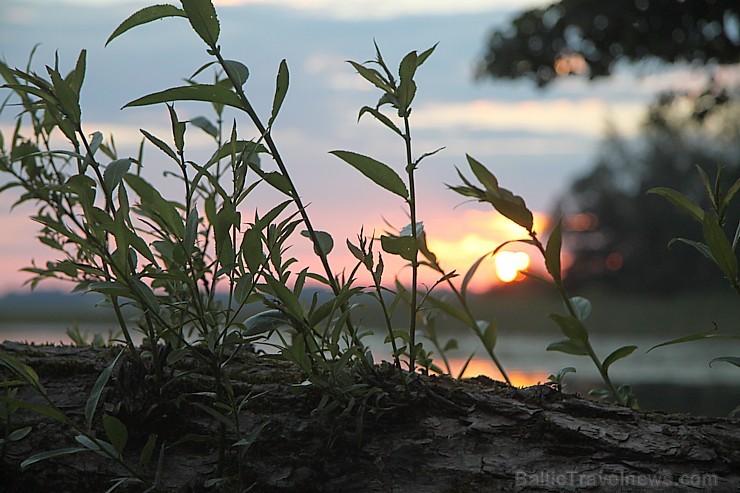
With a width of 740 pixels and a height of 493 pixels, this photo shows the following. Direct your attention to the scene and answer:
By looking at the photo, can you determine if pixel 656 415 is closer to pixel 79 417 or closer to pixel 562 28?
pixel 79 417

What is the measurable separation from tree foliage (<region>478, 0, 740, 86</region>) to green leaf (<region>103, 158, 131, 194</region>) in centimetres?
194

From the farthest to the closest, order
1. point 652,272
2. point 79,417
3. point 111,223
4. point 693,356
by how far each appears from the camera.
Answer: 1. point 652,272
2. point 693,356
3. point 79,417
4. point 111,223

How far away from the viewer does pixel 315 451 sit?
0.48m

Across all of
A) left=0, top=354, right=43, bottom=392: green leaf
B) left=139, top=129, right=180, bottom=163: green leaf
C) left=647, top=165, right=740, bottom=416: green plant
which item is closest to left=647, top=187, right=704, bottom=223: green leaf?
left=647, top=165, right=740, bottom=416: green plant

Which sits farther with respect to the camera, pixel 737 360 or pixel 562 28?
pixel 562 28

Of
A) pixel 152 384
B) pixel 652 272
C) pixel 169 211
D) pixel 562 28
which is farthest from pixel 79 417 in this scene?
pixel 652 272

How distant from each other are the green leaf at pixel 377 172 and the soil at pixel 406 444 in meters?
0.14

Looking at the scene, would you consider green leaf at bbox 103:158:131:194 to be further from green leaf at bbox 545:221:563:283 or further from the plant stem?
green leaf at bbox 545:221:563:283

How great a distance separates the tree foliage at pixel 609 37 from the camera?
2006mm

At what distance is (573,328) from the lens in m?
0.56

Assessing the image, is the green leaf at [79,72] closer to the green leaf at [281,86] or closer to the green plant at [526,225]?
the green leaf at [281,86]

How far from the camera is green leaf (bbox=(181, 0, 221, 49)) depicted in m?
0.40

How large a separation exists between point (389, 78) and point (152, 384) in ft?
0.96

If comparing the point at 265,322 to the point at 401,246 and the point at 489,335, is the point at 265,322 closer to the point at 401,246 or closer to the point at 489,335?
the point at 401,246
